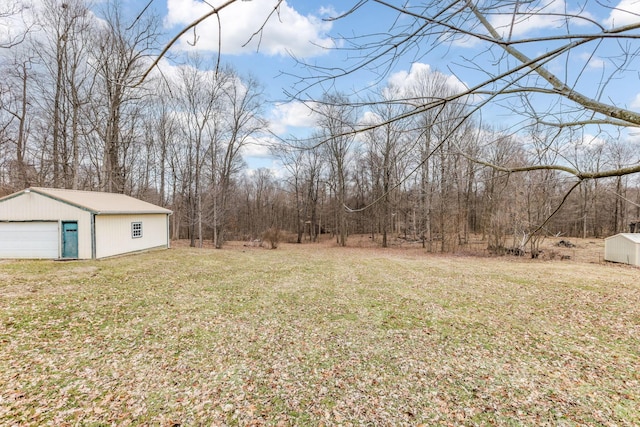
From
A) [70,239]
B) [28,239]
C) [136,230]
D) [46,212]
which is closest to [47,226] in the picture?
[46,212]

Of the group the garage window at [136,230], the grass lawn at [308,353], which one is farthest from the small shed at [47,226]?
the grass lawn at [308,353]

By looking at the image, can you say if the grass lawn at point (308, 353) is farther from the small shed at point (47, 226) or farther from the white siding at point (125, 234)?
the white siding at point (125, 234)

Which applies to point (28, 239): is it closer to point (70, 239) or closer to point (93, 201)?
point (70, 239)

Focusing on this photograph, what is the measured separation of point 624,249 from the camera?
1309cm

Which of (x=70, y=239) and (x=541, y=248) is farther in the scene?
(x=541, y=248)

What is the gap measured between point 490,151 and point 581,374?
3291mm

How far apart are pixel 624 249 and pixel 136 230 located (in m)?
22.0

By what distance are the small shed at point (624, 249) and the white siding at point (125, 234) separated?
21757 mm

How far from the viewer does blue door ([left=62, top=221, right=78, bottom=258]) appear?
32.2 feet

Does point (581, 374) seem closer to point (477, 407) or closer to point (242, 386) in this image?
point (477, 407)

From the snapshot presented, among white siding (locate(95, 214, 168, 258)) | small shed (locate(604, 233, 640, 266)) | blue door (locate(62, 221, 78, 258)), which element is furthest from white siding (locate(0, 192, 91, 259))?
small shed (locate(604, 233, 640, 266))

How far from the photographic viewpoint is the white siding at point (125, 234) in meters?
10.2

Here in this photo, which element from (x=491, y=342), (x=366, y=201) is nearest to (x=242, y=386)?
(x=491, y=342)

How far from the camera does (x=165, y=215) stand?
14656 mm
